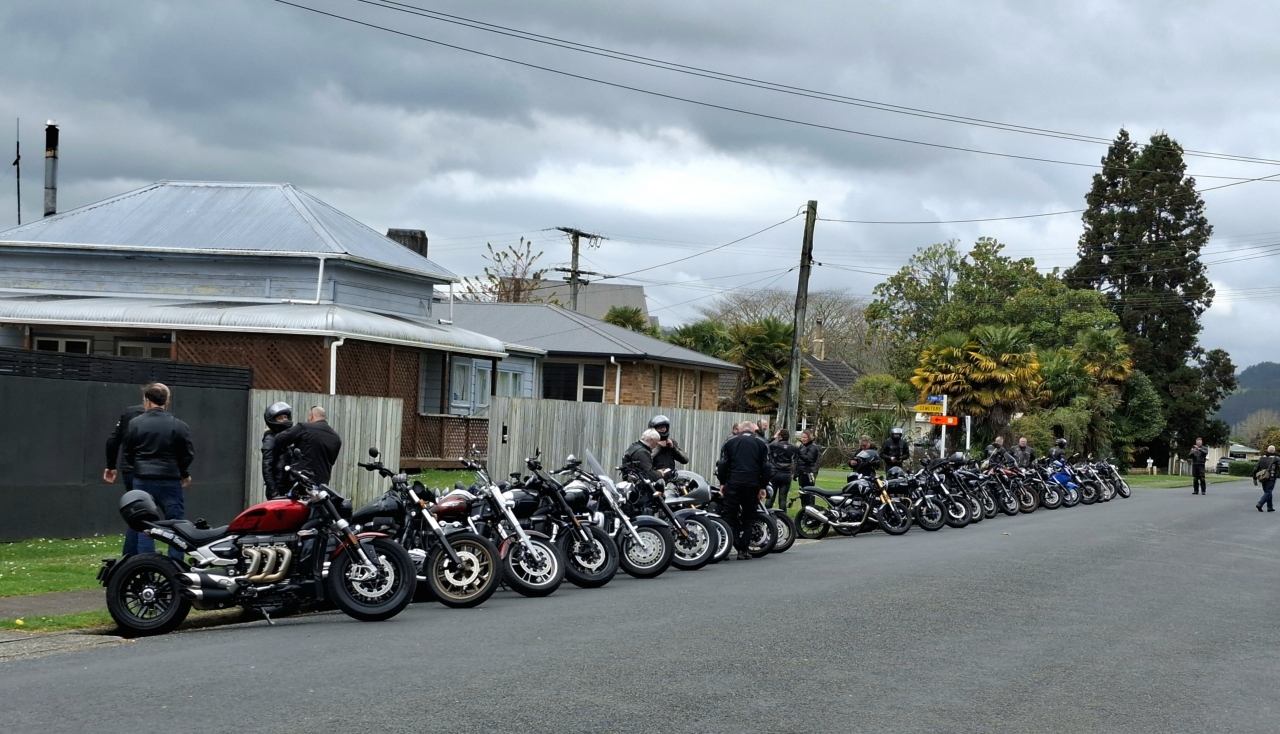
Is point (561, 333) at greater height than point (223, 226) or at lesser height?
lesser

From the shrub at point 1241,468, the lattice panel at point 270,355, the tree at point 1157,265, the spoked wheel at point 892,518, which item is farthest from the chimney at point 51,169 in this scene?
the shrub at point 1241,468

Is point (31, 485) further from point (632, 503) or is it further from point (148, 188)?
point (148, 188)

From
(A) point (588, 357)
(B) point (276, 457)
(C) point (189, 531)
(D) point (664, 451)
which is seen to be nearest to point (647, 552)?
(D) point (664, 451)

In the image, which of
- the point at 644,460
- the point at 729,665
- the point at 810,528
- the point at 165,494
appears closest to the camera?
the point at 729,665

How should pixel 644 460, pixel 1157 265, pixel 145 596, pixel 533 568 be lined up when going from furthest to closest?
pixel 1157 265 → pixel 644 460 → pixel 533 568 → pixel 145 596

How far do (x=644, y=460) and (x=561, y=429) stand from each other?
728 cm

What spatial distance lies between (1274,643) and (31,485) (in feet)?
42.8

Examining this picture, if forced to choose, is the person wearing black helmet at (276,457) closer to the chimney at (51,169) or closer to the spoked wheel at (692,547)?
the spoked wheel at (692,547)

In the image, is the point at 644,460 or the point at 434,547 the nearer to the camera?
the point at 434,547

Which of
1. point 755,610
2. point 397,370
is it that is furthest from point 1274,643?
point 397,370

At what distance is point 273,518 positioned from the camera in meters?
10.6

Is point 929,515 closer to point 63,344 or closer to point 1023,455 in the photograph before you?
point 1023,455

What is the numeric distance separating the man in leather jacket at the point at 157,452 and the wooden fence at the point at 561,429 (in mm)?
9614

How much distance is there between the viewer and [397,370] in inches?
1126
